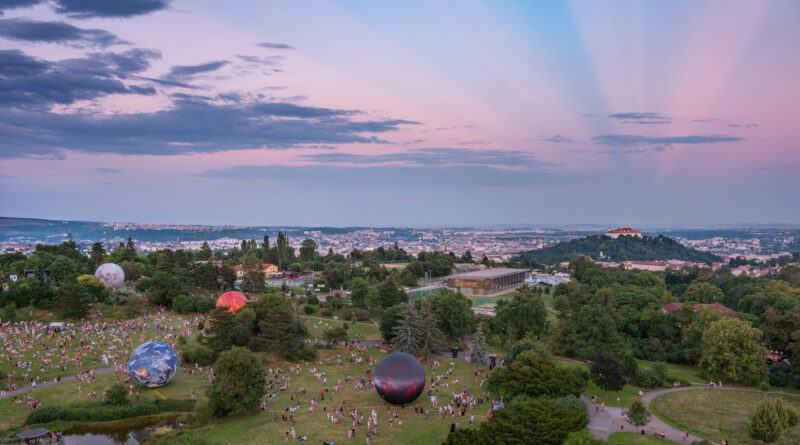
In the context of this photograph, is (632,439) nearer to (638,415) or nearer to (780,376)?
(638,415)

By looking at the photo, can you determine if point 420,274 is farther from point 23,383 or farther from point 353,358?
point 23,383

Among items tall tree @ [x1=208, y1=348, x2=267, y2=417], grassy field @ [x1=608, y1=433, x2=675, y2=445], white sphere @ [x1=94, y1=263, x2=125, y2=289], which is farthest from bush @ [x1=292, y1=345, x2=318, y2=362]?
white sphere @ [x1=94, y1=263, x2=125, y2=289]

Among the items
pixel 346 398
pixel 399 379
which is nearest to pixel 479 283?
pixel 346 398

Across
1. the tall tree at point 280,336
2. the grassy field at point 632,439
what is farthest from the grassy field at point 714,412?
the tall tree at point 280,336

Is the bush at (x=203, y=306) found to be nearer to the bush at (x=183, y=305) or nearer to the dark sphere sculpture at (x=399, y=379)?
the bush at (x=183, y=305)

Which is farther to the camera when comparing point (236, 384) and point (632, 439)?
point (236, 384)

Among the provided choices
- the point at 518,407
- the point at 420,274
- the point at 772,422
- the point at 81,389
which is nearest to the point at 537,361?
the point at 518,407

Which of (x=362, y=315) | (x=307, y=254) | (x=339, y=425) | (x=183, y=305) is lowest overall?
(x=339, y=425)
